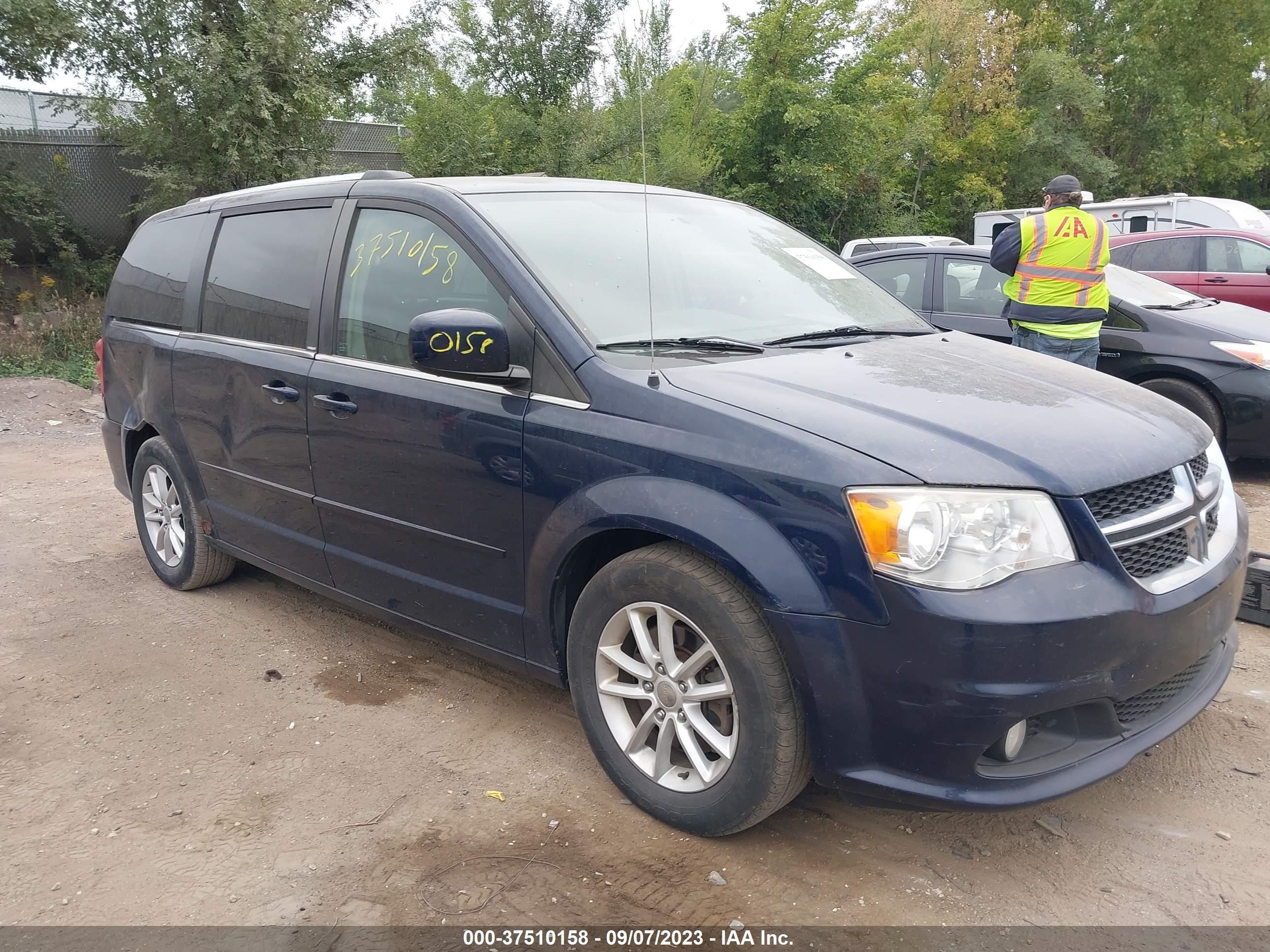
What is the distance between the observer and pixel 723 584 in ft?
8.40

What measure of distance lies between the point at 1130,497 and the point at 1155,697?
54 centimetres

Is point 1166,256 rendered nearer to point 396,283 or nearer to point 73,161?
point 396,283

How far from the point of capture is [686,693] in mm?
2699

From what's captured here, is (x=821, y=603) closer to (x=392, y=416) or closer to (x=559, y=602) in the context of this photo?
(x=559, y=602)

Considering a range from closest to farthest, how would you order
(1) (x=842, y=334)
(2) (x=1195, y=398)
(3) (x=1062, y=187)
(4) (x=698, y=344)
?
(4) (x=698, y=344) < (1) (x=842, y=334) < (3) (x=1062, y=187) < (2) (x=1195, y=398)

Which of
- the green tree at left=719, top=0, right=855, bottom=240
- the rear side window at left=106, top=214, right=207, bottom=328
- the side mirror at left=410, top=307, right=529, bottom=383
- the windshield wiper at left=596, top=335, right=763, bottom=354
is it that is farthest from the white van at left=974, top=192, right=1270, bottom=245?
the side mirror at left=410, top=307, right=529, bottom=383

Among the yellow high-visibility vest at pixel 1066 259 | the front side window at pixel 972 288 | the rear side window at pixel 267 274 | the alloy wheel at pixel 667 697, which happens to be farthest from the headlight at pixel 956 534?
the front side window at pixel 972 288

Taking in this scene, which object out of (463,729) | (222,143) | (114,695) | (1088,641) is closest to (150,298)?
(114,695)

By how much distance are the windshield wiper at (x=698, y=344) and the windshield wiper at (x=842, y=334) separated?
0.11 meters

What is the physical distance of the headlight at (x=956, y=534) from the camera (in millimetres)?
2314

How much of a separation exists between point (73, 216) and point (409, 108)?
5578mm

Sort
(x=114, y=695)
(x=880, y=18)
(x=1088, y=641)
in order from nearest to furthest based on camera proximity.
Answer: (x=1088, y=641) < (x=114, y=695) < (x=880, y=18)

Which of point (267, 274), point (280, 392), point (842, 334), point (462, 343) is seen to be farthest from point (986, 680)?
point (267, 274)

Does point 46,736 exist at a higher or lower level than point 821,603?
lower
